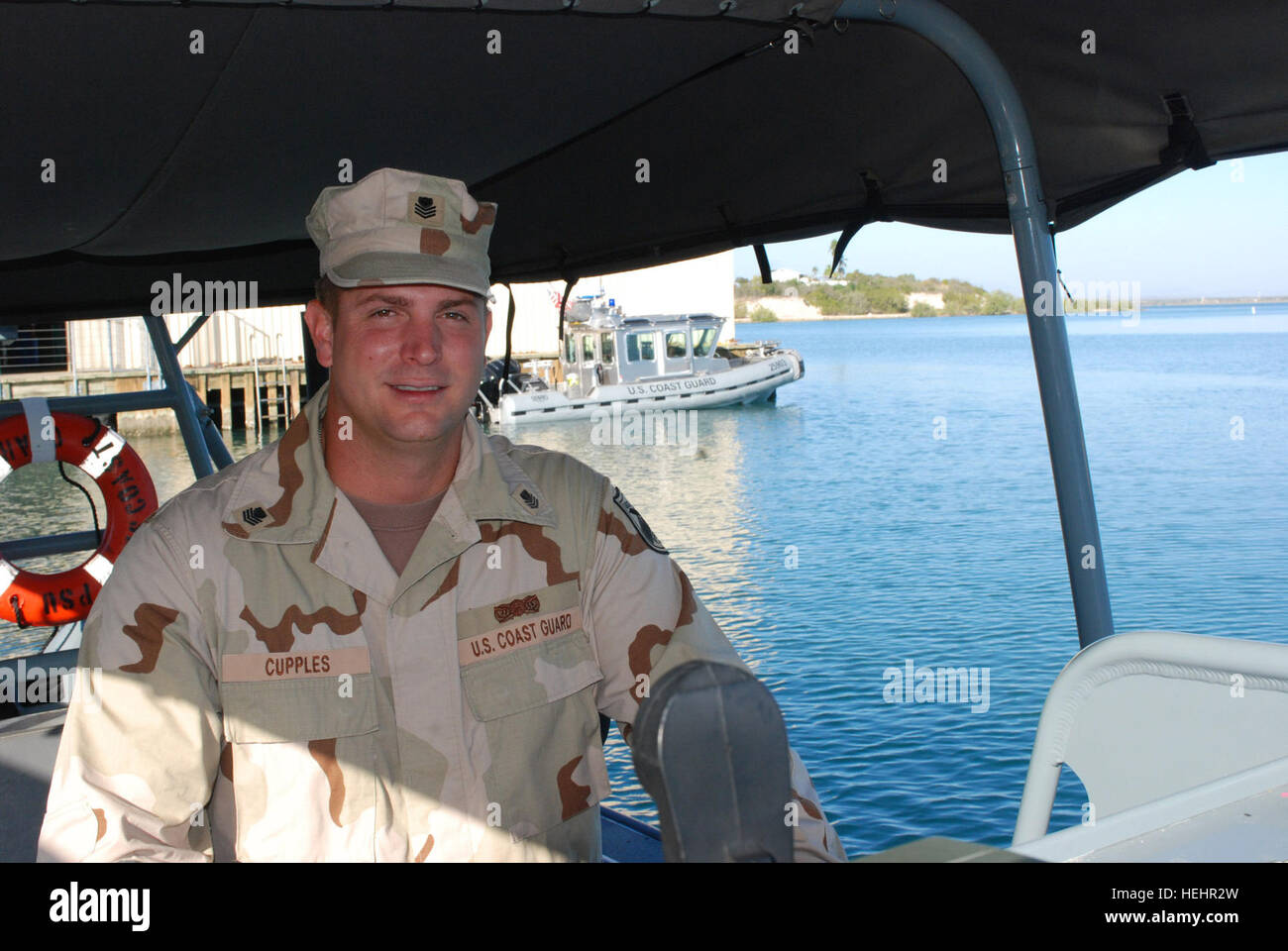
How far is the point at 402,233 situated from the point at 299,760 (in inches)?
23.8

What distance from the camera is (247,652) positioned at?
4.54 feet

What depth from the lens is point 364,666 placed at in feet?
4.64

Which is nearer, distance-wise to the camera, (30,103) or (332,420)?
(332,420)

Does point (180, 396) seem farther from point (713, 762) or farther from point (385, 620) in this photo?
point (713, 762)

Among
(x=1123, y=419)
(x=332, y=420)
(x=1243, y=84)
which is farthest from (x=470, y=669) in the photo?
(x=1123, y=419)

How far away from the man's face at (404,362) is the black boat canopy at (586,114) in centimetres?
33

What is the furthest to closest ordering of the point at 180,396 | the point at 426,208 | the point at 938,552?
the point at 938,552 → the point at 180,396 → the point at 426,208

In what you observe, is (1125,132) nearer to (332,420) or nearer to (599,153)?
(599,153)

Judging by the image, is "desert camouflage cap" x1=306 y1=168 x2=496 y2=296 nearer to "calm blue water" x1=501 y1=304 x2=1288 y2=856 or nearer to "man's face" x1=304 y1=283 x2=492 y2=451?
"man's face" x1=304 y1=283 x2=492 y2=451

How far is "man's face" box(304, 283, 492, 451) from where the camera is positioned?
4.76ft

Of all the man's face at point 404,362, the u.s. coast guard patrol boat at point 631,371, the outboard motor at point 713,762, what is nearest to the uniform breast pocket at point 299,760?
the man's face at point 404,362

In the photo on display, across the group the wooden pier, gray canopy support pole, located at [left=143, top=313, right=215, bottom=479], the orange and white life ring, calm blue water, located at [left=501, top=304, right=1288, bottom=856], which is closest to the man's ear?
gray canopy support pole, located at [left=143, top=313, right=215, bottom=479]

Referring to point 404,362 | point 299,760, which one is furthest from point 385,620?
point 404,362
